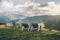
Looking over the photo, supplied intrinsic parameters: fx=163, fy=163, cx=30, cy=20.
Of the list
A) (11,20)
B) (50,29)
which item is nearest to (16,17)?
(11,20)

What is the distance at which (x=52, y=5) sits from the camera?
1630 millimetres

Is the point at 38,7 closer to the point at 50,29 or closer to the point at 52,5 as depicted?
the point at 52,5

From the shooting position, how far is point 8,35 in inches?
64.1

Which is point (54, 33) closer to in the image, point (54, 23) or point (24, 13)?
point (54, 23)

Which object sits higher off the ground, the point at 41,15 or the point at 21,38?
the point at 41,15

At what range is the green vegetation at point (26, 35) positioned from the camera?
1.59m

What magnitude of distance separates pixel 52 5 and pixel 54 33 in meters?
0.28

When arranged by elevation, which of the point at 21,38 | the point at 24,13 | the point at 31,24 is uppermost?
the point at 24,13

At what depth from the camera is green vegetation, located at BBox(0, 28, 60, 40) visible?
62.6 inches

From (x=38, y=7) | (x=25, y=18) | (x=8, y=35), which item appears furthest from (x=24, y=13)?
(x=8, y=35)

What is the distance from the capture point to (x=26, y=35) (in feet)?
5.28

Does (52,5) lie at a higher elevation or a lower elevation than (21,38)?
higher

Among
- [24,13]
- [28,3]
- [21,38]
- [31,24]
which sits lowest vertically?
[21,38]

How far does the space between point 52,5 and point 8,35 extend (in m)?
0.53
